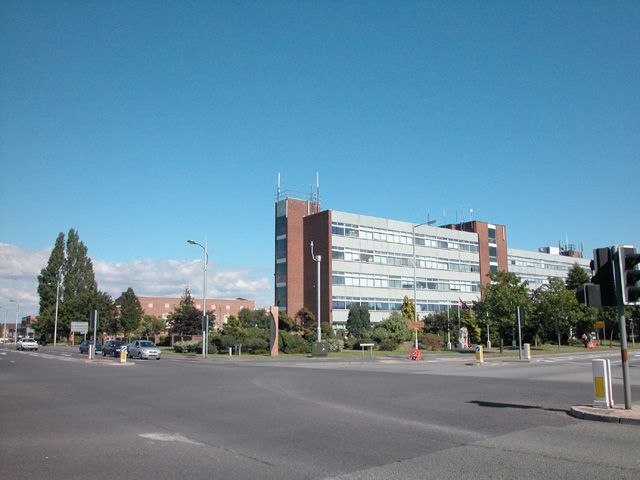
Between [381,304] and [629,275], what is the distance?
Answer: 71375 mm

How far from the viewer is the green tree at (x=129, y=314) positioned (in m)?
96.6

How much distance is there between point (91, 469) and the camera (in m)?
7.58

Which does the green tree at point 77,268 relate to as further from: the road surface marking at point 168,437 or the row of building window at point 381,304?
the road surface marking at point 168,437

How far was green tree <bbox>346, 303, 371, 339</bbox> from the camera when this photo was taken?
231 ft

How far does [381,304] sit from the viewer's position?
3260 inches

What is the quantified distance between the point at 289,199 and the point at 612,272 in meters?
73.3

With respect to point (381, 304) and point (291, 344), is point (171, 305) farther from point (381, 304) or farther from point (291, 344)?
point (291, 344)

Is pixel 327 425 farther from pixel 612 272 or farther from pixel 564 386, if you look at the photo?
pixel 564 386

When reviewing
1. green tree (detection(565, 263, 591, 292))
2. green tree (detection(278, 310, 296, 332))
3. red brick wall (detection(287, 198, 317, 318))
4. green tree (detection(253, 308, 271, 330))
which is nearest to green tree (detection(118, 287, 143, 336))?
green tree (detection(253, 308, 271, 330))

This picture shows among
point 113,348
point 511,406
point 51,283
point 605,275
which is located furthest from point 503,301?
point 51,283

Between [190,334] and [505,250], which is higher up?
[505,250]

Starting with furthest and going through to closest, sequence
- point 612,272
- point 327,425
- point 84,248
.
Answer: point 84,248 → point 612,272 → point 327,425

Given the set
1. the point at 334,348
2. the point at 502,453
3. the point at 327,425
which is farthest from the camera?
the point at 334,348

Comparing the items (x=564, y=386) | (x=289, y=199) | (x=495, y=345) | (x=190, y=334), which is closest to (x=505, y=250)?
(x=495, y=345)
